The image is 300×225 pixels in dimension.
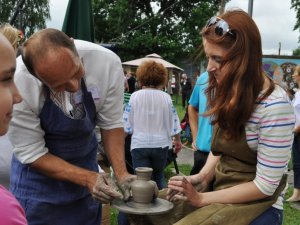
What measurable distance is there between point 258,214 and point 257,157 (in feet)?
0.85

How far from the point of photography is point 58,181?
2.22 metres

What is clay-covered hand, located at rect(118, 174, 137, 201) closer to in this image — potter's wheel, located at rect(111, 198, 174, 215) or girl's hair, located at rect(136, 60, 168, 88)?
potter's wheel, located at rect(111, 198, 174, 215)

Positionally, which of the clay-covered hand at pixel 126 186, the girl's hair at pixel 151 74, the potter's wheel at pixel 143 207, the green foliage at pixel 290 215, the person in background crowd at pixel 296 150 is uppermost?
the girl's hair at pixel 151 74

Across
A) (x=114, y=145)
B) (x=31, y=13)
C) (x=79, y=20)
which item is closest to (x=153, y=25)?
(x=31, y=13)

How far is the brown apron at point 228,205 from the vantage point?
1905 mm

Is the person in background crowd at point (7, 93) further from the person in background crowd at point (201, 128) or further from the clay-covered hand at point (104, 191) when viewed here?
the person in background crowd at point (201, 128)

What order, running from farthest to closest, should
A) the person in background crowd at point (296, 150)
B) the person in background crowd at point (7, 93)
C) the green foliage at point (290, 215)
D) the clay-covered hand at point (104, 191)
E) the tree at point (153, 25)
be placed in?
the tree at point (153, 25)
the person in background crowd at point (296, 150)
the green foliage at point (290, 215)
the clay-covered hand at point (104, 191)
the person in background crowd at point (7, 93)

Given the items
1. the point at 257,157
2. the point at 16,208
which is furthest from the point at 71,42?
the point at 16,208

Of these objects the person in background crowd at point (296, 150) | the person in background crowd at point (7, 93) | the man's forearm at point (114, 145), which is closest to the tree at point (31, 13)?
the person in background crowd at point (296, 150)

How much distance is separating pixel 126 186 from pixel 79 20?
234cm

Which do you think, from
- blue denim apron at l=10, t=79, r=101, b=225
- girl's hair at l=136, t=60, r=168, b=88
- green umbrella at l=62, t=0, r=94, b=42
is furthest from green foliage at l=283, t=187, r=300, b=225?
blue denim apron at l=10, t=79, r=101, b=225

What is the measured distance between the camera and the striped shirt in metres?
1.87

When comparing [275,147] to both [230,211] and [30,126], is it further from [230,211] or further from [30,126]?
[30,126]

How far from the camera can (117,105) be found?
Result: 243 cm
